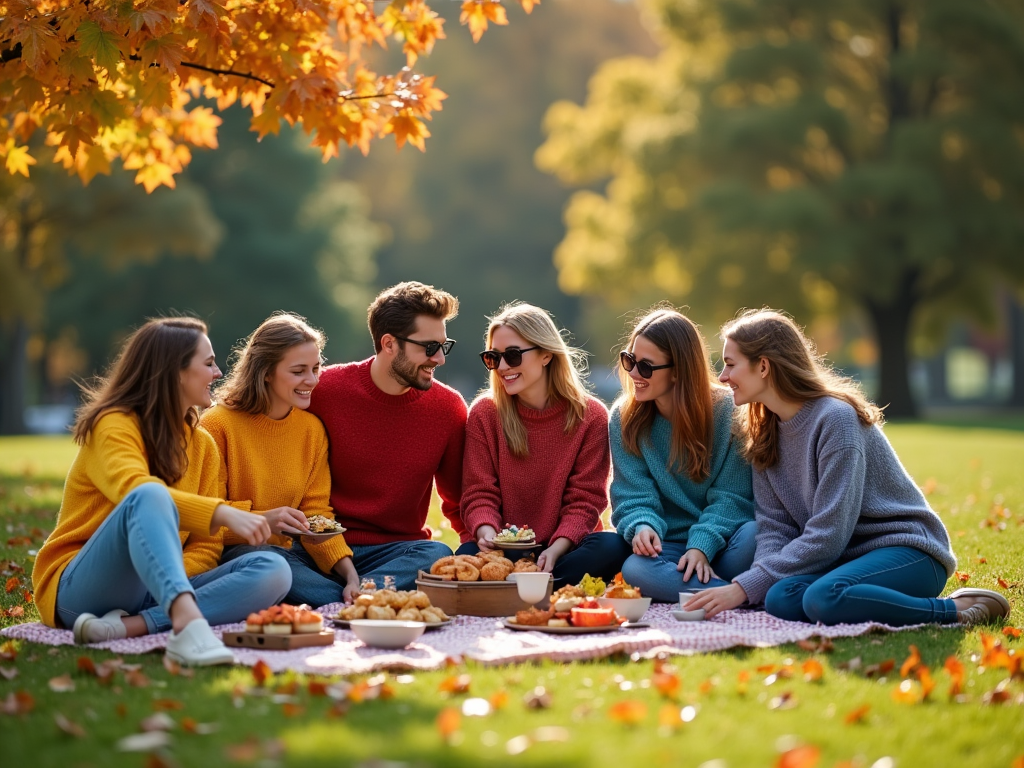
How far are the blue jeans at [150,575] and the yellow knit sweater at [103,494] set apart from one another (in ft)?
0.43

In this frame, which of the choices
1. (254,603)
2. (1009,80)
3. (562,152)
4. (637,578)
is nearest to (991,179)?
(1009,80)

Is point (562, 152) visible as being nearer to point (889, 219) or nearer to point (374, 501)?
point (889, 219)

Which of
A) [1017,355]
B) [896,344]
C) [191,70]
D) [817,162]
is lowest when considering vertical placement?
[1017,355]

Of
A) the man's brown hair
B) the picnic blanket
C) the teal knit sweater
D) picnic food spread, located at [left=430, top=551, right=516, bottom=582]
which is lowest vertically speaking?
the picnic blanket

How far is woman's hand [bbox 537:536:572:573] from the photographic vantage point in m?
6.68

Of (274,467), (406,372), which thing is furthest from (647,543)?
(274,467)

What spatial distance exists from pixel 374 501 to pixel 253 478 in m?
0.84

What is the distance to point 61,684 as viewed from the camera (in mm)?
4488

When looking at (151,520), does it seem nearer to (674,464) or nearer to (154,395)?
(154,395)

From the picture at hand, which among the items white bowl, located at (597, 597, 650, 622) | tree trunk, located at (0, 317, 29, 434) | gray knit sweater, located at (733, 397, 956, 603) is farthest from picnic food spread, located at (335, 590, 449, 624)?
tree trunk, located at (0, 317, 29, 434)

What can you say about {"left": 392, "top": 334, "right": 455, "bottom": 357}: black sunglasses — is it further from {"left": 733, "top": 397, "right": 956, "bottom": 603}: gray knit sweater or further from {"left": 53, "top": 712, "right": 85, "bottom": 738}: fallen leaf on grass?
{"left": 53, "top": 712, "right": 85, "bottom": 738}: fallen leaf on grass

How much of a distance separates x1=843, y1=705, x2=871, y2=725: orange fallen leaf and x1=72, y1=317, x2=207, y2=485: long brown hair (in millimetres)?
3242

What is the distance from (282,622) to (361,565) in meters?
1.72

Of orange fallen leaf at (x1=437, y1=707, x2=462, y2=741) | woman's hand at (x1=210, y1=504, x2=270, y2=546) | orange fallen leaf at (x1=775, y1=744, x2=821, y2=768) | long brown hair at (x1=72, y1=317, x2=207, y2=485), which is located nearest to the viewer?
orange fallen leaf at (x1=775, y1=744, x2=821, y2=768)
